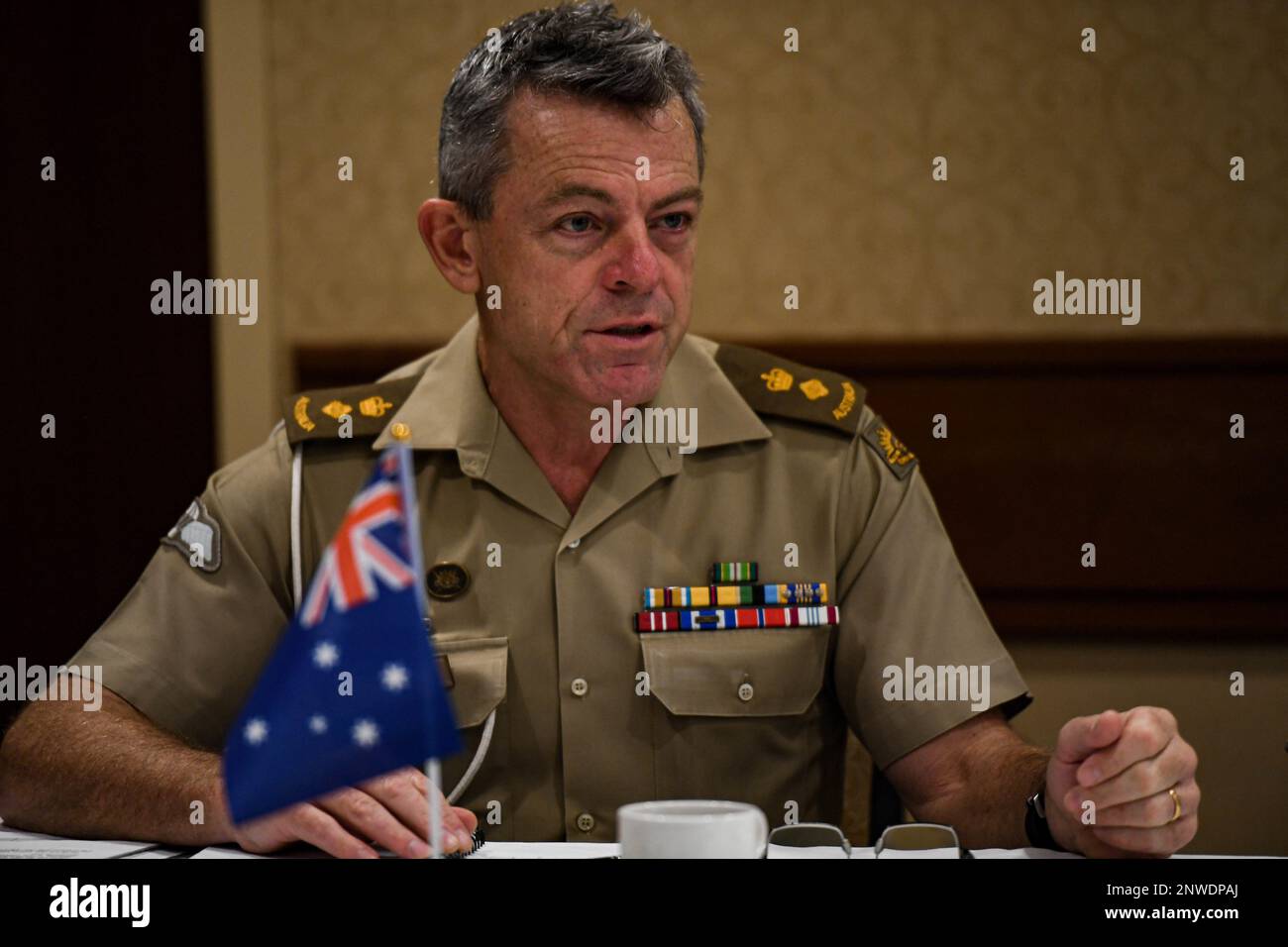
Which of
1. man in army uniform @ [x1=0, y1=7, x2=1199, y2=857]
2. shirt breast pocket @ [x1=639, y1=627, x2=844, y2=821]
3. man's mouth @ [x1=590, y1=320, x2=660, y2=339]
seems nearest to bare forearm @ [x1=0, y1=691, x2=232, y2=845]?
man in army uniform @ [x1=0, y1=7, x2=1199, y2=857]

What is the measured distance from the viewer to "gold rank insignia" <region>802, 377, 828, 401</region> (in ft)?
6.28

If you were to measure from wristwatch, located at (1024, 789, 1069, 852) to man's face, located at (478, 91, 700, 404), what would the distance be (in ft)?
2.25

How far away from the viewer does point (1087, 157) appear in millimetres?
2859

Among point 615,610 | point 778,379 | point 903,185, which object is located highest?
point 903,185

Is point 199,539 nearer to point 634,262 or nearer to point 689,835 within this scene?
point 634,262

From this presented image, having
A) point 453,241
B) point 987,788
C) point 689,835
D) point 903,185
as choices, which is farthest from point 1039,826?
point 903,185

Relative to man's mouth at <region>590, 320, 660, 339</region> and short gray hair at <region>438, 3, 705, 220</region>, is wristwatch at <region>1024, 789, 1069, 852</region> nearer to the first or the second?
man's mouth at <region>590, 320, 660, 339</region>

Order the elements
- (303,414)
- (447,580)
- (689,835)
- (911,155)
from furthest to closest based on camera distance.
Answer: (911,155)
(303,414)
(447,580)
(689,835)

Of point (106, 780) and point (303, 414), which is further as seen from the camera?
point (303, 414)

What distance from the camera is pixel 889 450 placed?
1.88 metres

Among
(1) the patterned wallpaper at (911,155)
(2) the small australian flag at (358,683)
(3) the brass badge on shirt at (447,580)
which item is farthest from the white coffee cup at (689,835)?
(1) the patterned wallpaper at (911,155)

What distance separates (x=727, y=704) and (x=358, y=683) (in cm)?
89
